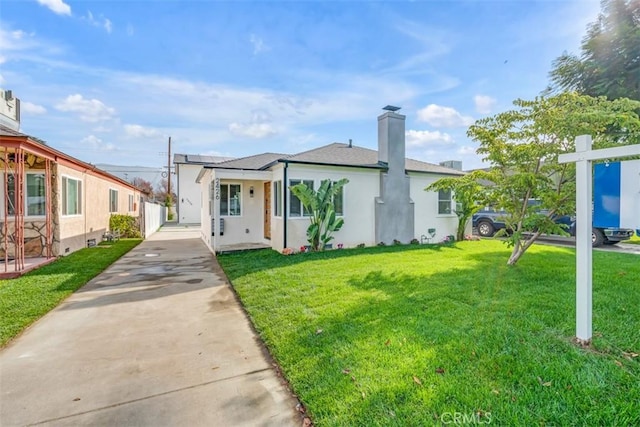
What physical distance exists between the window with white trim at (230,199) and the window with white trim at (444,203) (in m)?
8.58

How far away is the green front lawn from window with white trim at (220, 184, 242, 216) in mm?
6259

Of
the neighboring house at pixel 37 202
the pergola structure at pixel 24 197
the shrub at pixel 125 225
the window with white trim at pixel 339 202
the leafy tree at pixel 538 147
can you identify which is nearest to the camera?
the leafy tree at pixel 538 147

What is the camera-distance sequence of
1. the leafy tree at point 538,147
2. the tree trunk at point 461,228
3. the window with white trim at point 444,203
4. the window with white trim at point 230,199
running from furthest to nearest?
the window with white trim at point 444,203
the tree trunk at point 461,228
the window with white trim at point 230,199
the leafy tree at point 538,147

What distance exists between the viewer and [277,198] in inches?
445

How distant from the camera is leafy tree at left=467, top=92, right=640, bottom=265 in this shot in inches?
231

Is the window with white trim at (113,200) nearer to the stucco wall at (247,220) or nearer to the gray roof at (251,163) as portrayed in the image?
the gray roof at (251,163)

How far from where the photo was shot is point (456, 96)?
38.8 ft

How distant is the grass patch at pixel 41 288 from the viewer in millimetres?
4725

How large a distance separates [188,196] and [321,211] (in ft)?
73.9

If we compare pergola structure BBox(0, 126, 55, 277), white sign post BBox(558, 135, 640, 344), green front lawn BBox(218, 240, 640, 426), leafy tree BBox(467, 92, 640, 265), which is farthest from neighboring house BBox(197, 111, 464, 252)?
white sign post BBox(558, 135, 640, 344)

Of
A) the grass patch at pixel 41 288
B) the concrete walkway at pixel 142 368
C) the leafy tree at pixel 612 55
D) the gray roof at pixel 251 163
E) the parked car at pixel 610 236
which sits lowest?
the concrete walkway at pixel 142 368

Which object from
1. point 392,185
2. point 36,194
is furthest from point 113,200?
point 392,185

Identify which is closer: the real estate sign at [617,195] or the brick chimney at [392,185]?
the real estate sign at [617,195]

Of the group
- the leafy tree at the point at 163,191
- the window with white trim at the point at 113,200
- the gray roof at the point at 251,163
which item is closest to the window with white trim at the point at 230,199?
the gray roof at the point at 251,163
